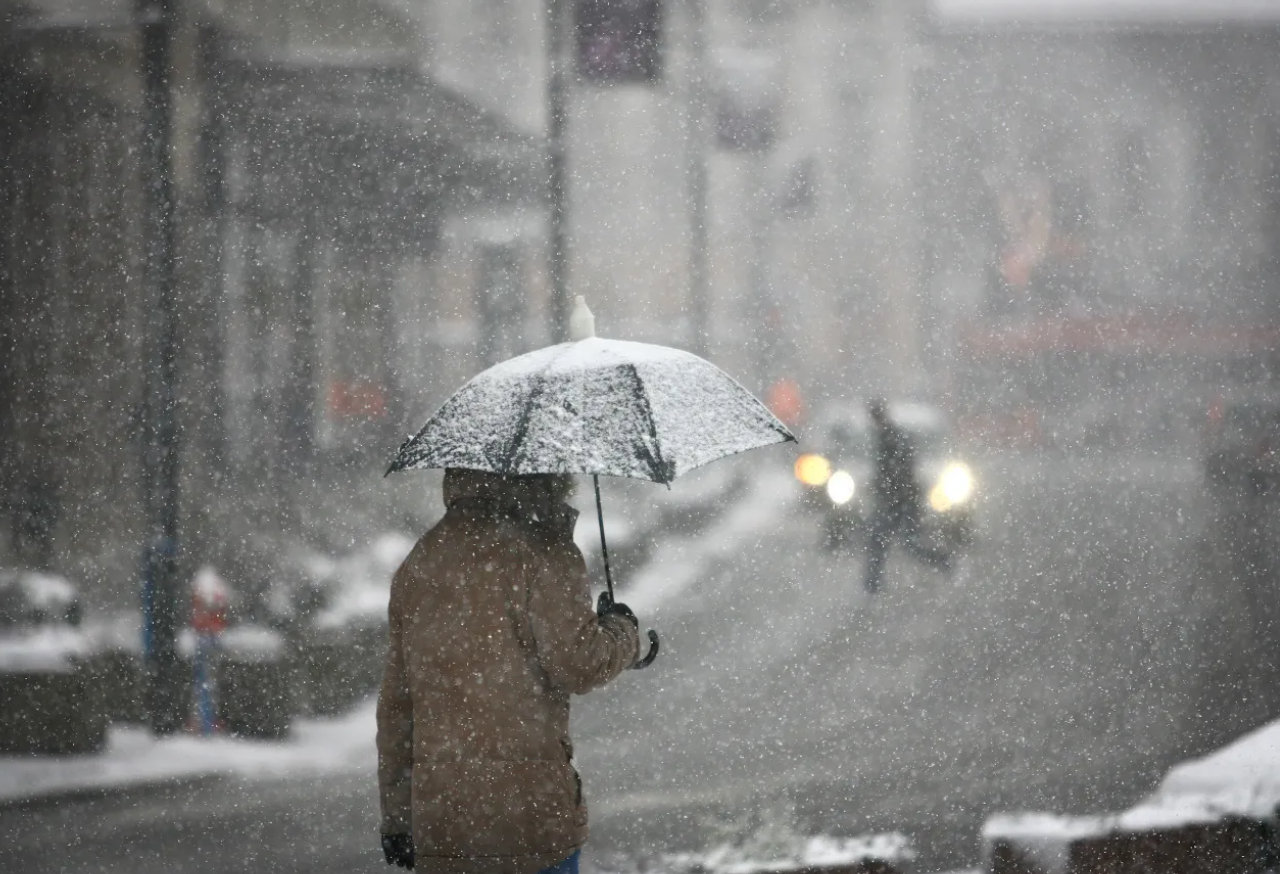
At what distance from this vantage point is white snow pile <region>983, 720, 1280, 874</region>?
4.26m

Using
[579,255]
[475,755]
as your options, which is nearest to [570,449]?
[475,755]

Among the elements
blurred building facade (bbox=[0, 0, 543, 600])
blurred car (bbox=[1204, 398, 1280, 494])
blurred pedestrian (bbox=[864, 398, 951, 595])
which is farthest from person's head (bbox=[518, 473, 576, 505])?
blurred car (bbox=[1204, 398, 1280, 494])

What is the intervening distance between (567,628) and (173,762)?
15.9ft

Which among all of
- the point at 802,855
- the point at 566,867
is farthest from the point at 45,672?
the point at 566,867

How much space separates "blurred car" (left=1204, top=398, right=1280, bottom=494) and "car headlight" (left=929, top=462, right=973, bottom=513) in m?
3.55

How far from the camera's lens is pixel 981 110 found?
69.3ft

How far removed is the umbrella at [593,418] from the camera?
7.83 ft

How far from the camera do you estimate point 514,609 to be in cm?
A: 244

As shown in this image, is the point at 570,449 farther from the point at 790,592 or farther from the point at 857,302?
the point at 857,302

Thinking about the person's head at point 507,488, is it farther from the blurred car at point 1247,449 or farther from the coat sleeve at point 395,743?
the blurred car at point 1247,449

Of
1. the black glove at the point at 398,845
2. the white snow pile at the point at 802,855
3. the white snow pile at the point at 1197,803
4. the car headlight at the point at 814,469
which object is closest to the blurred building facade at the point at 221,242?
the car headlight at the point at 814,469

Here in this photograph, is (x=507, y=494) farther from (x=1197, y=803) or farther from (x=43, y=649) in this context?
(x=43, y=649)

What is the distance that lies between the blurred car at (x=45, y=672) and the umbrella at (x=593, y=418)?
16.1ft

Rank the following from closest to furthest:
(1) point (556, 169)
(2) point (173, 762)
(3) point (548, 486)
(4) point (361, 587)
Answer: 1. (3) point (548, 486)
2. (2) point (173, 762)
3. (4) point (361, 587)
4. (1) point (556, 169)
